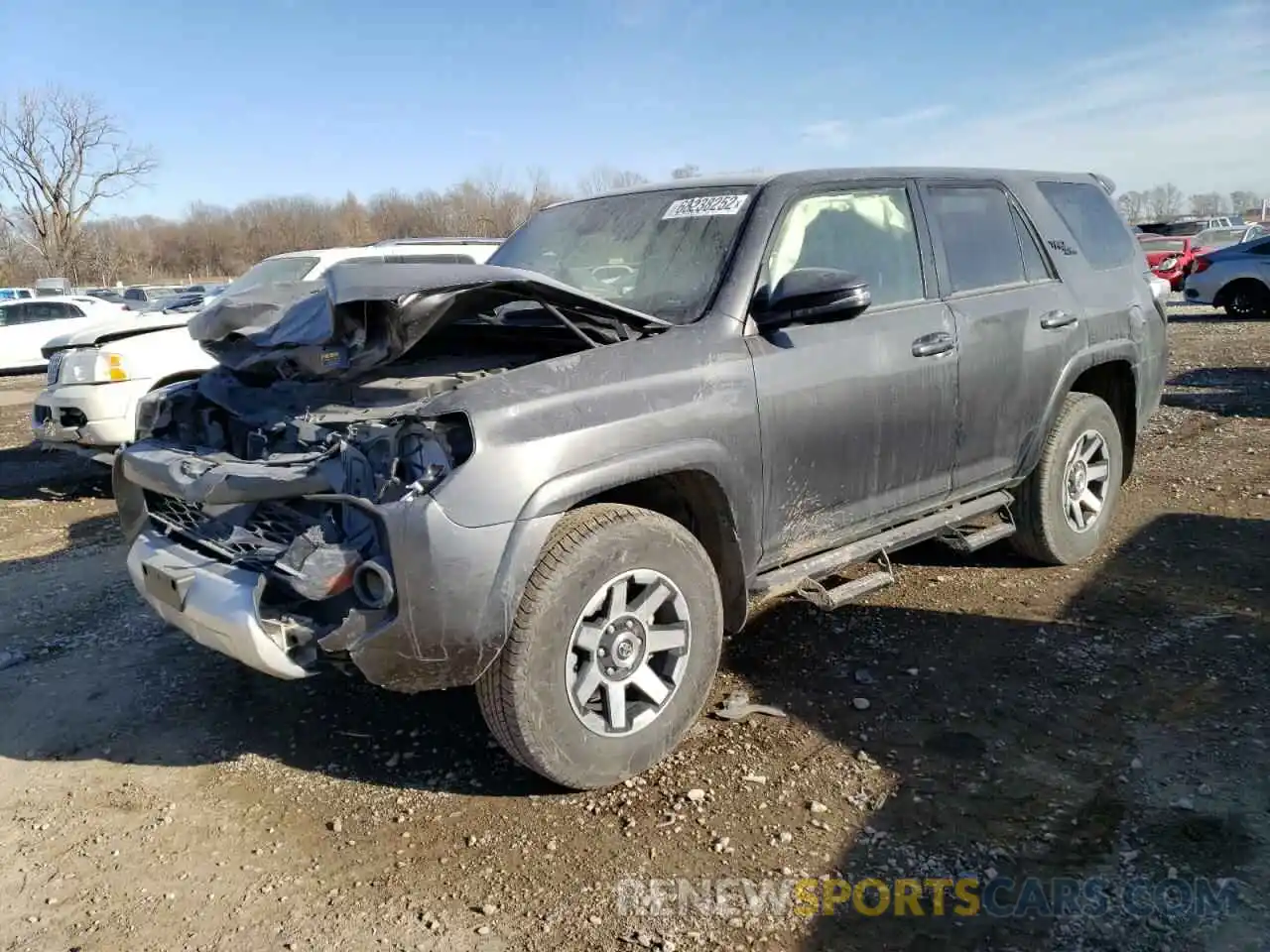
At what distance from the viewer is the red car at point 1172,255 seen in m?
19.7

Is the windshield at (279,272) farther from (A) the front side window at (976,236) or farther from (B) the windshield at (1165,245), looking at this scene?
(B) the windshield at (1165,245)

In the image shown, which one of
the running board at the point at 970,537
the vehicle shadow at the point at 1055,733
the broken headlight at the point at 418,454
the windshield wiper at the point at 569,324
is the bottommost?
the vehicle shadow at the point at 1055,733

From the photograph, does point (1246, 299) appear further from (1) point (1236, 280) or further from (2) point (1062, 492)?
(2) point (1062, 492)

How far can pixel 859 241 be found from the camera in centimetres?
392

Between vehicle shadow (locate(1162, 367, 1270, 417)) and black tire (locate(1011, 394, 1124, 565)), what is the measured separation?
4.60 meters

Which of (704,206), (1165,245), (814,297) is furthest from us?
(1165,245)

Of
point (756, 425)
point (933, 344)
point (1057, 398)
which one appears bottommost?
point (1057, 398)

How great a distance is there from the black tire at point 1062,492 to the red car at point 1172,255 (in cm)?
1615

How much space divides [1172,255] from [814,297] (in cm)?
2098

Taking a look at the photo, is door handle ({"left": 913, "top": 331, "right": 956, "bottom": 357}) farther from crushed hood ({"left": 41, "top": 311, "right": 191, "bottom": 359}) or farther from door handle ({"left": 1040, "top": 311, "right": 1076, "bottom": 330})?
crushed hood ({"left": 41, "top": 311, "right": 191, "bottom": 359})

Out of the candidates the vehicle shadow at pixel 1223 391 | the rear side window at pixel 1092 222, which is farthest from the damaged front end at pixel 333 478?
the vehicle shadow at pixel 1223 391

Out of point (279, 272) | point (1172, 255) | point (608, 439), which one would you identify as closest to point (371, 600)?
point (608, 439)

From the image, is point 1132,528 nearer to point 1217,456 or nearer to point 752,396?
point 1217,456

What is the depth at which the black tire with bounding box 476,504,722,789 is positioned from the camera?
2.79 meters
